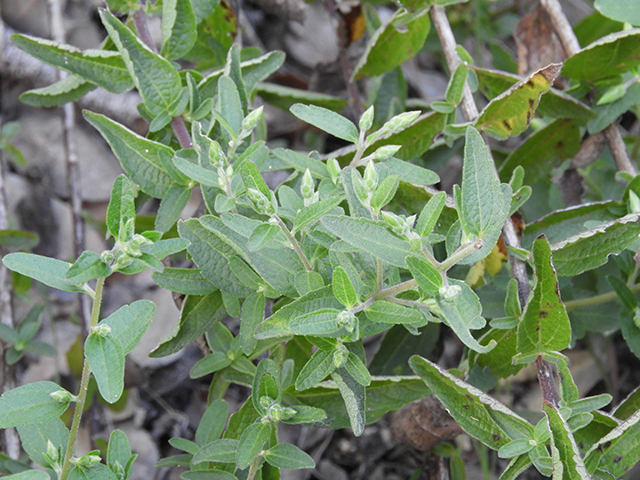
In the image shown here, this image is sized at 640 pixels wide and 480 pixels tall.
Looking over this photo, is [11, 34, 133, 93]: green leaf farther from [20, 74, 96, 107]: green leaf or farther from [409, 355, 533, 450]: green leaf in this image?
[409, 355, 533, 450]: green leaf

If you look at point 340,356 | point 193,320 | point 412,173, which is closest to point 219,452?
point 193,320

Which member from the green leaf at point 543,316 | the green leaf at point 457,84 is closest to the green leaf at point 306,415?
the green leaf at point 543,316

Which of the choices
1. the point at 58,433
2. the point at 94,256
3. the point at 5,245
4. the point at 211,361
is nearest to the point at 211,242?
the point at 94,256

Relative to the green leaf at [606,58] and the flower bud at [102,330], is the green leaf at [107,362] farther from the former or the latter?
the green leaf at [606,58]

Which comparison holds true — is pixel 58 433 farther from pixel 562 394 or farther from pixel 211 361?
pixel 562 394

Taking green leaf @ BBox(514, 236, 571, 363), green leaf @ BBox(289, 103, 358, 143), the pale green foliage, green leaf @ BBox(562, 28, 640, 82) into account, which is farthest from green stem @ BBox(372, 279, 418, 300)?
green leaf @ BBox(562, 28, 640, 82)
